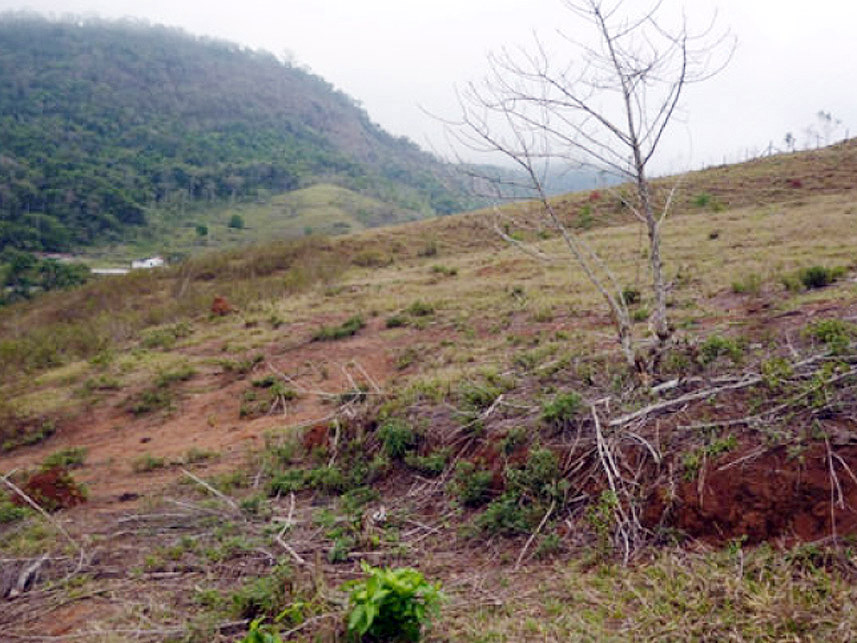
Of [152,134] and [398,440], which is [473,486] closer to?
[398,440]

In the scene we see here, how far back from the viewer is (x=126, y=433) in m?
7.23

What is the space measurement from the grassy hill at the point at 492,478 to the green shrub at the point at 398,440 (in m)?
0.02

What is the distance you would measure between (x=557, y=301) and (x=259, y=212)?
5577cm

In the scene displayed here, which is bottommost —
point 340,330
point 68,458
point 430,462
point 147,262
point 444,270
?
point 68,458

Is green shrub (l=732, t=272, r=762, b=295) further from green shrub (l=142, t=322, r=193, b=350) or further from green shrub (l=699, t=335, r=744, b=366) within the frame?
green shrub (l=142, t=322, r=193, b=350)

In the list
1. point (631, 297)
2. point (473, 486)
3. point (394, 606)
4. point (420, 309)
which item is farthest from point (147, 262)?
point (394, 606)

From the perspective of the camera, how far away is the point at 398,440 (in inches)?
183

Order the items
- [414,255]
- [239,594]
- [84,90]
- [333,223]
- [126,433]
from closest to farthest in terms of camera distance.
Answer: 1. [239,594]
2. [126,433]
3. [414,255]
4. [333,223]
5. [84,90]

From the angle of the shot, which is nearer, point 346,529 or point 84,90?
point 346,529

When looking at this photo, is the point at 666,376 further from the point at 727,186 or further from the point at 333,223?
the point at 333,223

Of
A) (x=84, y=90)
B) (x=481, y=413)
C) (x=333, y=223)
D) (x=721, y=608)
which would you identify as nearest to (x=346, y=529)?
(x=481, y=413)

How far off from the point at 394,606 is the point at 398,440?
2.09 meters

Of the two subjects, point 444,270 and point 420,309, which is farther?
point 444,270

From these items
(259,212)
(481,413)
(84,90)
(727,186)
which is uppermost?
(84,90)
